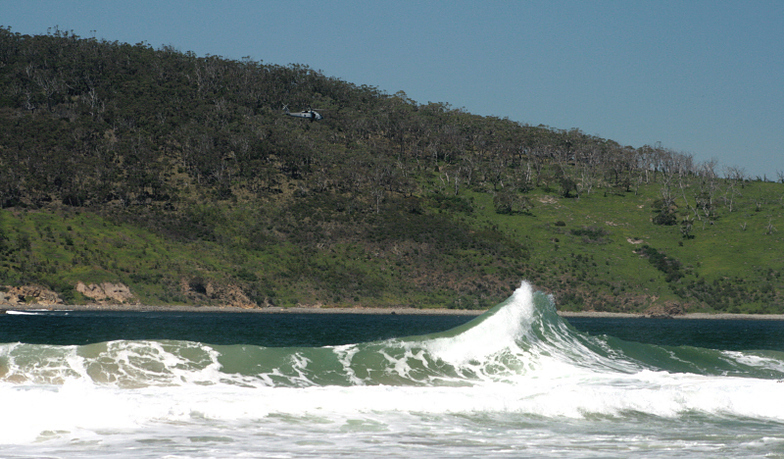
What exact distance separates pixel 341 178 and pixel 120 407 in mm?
137910

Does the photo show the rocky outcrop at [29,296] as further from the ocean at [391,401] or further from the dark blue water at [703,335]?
the ocean at [391,401]

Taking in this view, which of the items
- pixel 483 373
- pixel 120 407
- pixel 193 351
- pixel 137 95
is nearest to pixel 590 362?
pixel 483 373

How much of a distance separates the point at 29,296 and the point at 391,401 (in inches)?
3543

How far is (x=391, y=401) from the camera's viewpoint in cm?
2031

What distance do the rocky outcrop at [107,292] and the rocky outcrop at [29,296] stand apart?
371 cm

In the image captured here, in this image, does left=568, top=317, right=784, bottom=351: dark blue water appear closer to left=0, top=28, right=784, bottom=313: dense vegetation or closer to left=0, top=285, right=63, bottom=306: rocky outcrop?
left=0, top=28, right=784, bottom=313: dense vegetation

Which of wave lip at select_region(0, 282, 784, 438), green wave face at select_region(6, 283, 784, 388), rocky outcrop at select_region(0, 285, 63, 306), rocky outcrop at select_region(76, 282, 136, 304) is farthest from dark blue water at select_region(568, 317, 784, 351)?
rocky outcrop at select_region(0, 285, 63, 306)

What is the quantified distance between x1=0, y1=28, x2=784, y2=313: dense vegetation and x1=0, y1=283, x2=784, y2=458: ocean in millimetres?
82815

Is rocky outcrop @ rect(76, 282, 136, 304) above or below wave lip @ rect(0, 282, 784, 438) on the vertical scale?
below

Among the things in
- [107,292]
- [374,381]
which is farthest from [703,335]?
[107,292]

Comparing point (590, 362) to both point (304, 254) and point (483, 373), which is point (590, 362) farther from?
point (304, 254)

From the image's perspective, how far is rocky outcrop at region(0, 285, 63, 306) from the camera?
9406 cm

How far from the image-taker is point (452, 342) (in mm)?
27531

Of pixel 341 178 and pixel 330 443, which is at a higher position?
pixel 341 178
